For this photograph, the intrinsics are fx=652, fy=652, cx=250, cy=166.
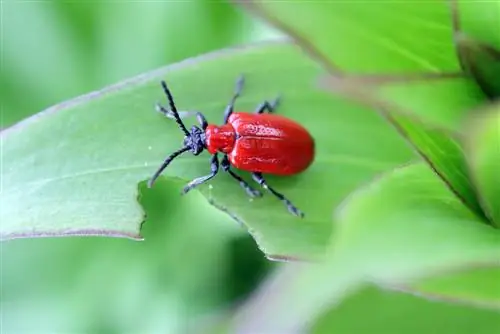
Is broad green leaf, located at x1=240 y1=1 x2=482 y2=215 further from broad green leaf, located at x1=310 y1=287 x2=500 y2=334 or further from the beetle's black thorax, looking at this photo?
the beetle's black thorax

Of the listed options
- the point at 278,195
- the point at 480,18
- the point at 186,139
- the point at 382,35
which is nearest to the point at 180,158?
the point at 186,139

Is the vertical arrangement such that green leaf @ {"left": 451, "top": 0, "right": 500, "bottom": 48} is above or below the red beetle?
above

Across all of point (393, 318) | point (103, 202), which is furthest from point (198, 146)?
point (393, 318)

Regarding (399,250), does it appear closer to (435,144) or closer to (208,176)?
(435,144)

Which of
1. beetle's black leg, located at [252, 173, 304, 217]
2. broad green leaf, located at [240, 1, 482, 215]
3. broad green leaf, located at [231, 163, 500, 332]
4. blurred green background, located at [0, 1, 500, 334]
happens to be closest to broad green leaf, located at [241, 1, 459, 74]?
broad green leaf, located at [240, 1, 482, 215]

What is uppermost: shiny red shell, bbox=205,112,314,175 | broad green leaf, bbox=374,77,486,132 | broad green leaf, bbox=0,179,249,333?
broad green leaf, bbox=374,77,486,132

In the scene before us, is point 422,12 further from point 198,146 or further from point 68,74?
point 68,74
